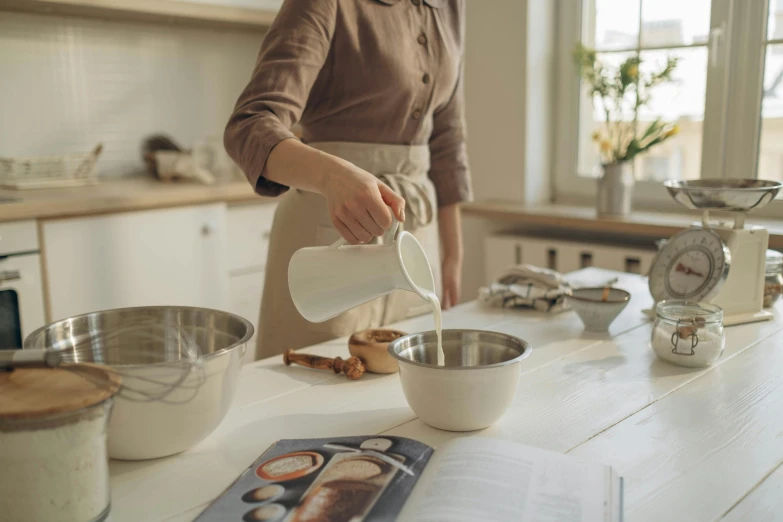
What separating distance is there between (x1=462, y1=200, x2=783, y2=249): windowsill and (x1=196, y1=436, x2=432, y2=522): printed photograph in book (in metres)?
1.74

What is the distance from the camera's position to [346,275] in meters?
0.94

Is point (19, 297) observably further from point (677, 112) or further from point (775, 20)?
point (775, 20)

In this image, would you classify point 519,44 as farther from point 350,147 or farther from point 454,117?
point 350,147

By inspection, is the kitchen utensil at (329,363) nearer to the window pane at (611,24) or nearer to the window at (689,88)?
the window at (689,88)

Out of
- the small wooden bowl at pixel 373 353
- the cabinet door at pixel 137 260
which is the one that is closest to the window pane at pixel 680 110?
the cabinet door at pixel 137 260

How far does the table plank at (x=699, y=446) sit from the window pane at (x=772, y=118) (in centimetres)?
159

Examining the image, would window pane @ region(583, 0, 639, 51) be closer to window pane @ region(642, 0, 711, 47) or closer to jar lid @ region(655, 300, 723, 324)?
window pane @ region(642, 0, 711, 47)

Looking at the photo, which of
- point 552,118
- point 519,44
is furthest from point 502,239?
point 519,44

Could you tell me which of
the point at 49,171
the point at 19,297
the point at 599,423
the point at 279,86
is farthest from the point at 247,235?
the point at 599,423

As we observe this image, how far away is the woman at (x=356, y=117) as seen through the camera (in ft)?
4.12

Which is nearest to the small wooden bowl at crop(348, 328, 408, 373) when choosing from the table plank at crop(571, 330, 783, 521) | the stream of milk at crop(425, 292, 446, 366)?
the stream of milk at crop(425, 292, 446, 366)

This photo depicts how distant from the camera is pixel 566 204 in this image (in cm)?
302

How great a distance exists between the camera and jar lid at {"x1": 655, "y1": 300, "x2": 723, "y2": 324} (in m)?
1.18

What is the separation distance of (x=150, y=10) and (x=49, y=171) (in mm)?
629
